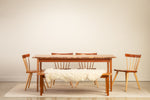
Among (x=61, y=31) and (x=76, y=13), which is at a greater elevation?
(x=76, y=13)

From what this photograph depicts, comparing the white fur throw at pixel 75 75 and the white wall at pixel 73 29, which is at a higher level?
the white wall at pixel 73 29

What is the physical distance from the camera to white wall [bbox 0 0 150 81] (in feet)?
22.3

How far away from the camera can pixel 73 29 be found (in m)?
6.84

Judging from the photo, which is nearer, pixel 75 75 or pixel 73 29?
pixel 75 75

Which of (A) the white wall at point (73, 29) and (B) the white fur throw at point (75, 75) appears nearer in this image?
(B) the white fur throw at point (75, 75)

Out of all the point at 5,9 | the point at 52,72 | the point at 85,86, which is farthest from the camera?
the point at 5,9

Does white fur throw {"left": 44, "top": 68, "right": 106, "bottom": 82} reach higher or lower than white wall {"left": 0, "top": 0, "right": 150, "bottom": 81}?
lower

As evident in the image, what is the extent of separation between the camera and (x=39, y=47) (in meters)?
6.84

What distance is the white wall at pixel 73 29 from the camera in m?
6.80

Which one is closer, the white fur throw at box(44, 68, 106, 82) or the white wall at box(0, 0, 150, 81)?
the white fur throw at box(44, 68, 106, 82)

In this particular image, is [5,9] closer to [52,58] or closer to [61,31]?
[61,31]

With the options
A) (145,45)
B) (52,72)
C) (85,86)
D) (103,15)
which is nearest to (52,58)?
(52,72)

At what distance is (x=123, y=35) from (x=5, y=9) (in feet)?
9.81

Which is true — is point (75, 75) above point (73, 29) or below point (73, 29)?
below
